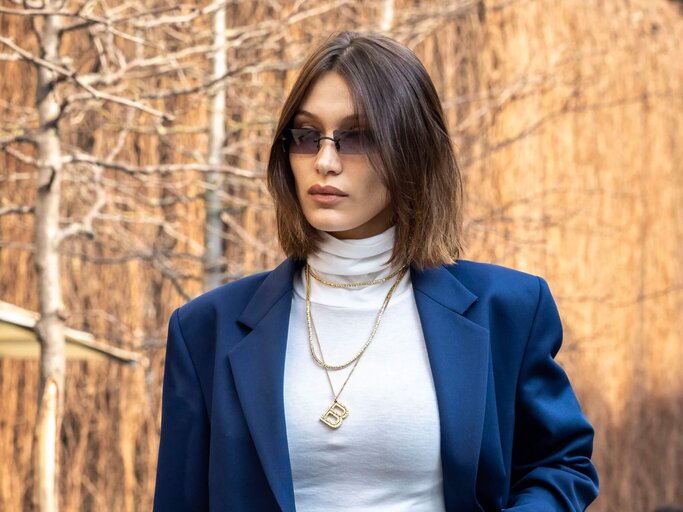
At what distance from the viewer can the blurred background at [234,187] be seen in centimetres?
361

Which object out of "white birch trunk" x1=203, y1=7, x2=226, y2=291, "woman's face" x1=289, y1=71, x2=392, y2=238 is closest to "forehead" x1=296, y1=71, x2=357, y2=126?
"woman's face" x1=289, y1=71, x2=392, y2=238

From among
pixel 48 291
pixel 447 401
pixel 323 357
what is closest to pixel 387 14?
pixel 48 291

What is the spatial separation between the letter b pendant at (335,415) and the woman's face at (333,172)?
0.32 meters

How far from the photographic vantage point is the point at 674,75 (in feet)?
25.0

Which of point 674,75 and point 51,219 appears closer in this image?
point 51,219

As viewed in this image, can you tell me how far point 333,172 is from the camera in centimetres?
214

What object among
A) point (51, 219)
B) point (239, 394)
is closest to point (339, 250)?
point (239, 394)

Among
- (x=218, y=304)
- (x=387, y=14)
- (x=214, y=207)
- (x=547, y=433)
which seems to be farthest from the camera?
(x=387, y=14)

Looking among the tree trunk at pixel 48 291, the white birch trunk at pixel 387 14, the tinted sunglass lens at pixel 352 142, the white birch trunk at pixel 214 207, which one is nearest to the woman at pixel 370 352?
the tinted sunglass lens at pixel 352 142

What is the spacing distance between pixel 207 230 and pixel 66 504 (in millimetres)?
1463

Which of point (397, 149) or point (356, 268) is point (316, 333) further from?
point (397, 149)

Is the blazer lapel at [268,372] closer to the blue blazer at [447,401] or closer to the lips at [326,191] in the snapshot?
the blue blazer at [447,401]

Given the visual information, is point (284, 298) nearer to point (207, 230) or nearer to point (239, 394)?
point (239, 394)

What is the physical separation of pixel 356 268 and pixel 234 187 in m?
3.07
